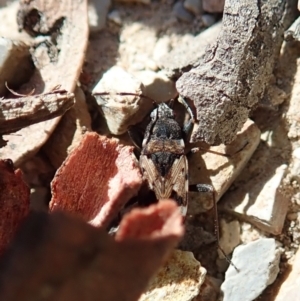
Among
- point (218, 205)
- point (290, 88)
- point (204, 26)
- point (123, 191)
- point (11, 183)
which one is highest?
point (204, 26)

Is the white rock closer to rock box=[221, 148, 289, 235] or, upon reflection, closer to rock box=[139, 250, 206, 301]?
rock box=[221, 148, 289, 235]

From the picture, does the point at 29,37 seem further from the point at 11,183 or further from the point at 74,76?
the point at 11,183

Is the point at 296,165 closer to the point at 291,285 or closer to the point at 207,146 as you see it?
the point at 207,146

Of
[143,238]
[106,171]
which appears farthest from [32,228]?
[106,171]

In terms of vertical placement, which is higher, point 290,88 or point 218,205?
point 290,88

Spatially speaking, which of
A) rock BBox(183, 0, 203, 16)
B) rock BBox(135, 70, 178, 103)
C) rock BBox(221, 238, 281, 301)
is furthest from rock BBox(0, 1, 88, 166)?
rock BBox(221, 238, 281, 301)

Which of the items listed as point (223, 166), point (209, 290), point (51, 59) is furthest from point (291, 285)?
point (51, 59)

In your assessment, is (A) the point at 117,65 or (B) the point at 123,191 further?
(A) the point at 117,65
